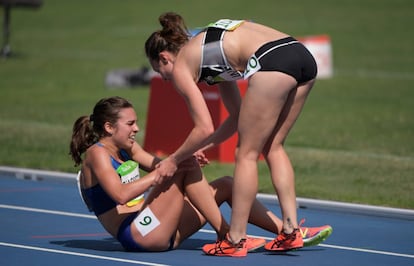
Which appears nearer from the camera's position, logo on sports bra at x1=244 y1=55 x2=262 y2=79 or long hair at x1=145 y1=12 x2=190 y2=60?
logo on sports bra at x1=244 y1=55 x2=262 y2=79

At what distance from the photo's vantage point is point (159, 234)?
295 inches

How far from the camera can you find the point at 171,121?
13102 millimetres

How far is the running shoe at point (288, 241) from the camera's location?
24.9 feet

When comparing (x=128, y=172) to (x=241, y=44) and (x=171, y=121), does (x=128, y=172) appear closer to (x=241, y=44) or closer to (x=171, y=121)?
(x=241, y=44)

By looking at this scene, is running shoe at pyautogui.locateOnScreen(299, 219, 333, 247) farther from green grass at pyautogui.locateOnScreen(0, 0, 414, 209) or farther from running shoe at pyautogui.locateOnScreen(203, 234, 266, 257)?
green grass at pyautogui.locateOnScreen(0, 0, 414, 209)

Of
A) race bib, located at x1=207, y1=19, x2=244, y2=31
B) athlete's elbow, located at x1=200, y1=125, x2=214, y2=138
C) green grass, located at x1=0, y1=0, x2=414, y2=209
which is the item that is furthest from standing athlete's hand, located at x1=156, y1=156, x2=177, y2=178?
green grass, located at x1=0, y1=0, x2=414, y2=209

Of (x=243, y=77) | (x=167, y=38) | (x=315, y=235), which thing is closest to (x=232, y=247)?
(x=315, y=235)

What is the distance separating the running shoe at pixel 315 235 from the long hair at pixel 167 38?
171cm

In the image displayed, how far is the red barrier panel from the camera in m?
12.7

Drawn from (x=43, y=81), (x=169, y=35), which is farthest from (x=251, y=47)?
(x=43, y=81)

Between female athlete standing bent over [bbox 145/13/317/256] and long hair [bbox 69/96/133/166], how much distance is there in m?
0.43

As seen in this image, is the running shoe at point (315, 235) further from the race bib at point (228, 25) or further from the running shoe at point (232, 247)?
the race bib at point (228, 25)

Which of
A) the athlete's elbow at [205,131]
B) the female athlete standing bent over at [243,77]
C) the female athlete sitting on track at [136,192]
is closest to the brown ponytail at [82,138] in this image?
the female athlete sitting on track at [136,192]

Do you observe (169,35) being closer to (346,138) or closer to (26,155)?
(26,155)
